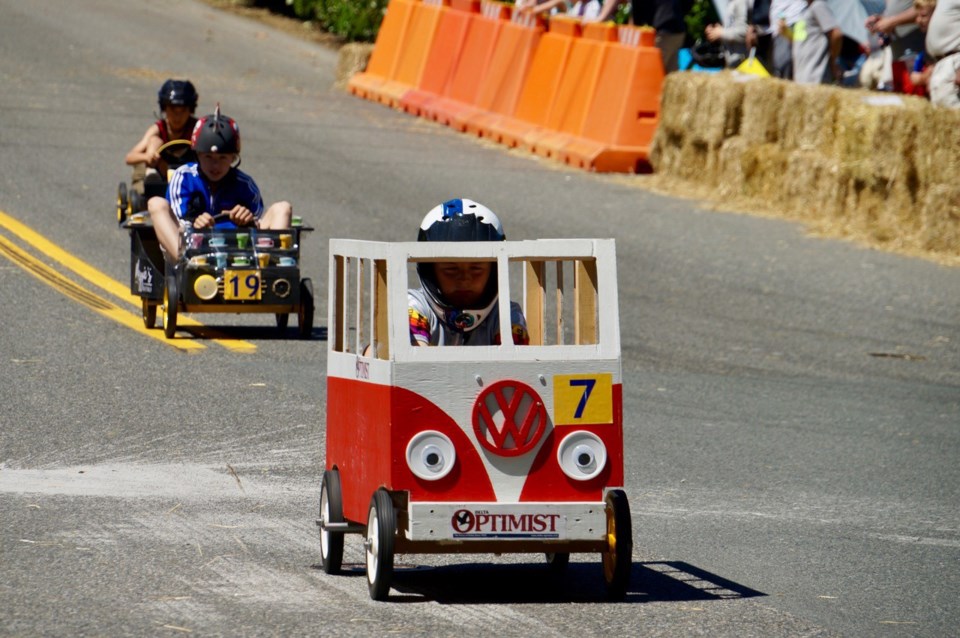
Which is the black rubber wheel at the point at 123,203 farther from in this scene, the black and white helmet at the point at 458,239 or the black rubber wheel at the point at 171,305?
the black and white helmet at the point at 458,239

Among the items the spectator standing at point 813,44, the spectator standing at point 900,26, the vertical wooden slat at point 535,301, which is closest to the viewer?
the vertical wooden slat at point 535,301

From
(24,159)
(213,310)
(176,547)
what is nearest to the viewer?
(176,547)

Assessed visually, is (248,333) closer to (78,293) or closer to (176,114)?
(78,293)

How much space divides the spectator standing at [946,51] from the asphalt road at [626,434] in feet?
6.03

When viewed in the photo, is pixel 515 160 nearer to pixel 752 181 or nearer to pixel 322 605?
pixel 752 181

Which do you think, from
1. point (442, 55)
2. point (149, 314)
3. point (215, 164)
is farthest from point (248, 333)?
point (442, 55)

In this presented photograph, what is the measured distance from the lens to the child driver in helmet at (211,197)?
35.9 ft

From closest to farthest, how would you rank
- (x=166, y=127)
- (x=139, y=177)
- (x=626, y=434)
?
(x=626, y=434)
(x=166, y=127)
(x=139, y=177)

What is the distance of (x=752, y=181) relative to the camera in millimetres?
17172

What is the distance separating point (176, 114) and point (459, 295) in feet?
24.9

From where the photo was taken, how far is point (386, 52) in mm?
24156

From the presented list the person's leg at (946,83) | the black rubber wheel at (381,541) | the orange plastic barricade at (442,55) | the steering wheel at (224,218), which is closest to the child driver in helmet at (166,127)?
the steering wheel at (224,218)

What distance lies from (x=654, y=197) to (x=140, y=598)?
12415mm

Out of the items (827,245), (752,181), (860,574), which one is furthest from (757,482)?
(752,181)
